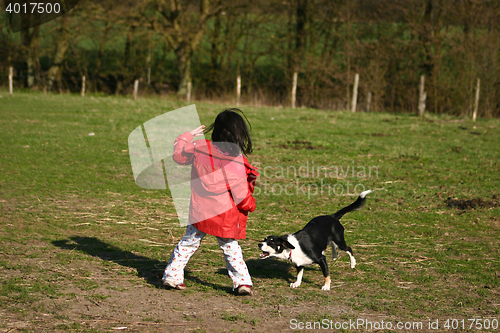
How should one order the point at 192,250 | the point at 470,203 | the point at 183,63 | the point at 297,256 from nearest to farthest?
1. the point at 192,250
2. the point at 297,256
3. the point at 470,203
4. the point at 183,63

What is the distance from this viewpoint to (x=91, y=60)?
40094mm

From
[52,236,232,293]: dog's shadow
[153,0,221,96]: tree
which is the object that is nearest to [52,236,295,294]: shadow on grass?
[52,236,232,293]: dog's shadow

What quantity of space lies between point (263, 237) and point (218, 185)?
2267mm

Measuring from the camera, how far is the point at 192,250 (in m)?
4.75

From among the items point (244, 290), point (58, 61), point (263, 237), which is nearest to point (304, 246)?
point (244, 290)

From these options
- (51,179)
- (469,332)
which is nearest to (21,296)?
(469,332)

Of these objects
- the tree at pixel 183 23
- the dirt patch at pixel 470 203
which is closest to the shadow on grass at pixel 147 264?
the dirt patch at pixel 470 203

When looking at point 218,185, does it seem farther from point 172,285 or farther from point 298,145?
point 298,145

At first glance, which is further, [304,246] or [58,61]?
[58,61]

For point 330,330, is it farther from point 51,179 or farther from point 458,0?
point 458,0

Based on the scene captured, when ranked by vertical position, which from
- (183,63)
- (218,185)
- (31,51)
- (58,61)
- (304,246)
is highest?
(31,51)

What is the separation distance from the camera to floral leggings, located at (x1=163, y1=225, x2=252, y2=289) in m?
4.62

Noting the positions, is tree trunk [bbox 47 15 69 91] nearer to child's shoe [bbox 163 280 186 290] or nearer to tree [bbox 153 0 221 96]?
tree [bbox 153 0 221 96]

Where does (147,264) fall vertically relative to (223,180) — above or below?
below
